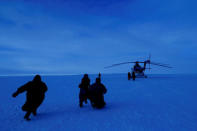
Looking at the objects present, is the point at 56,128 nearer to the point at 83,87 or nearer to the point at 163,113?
the point at 83,87

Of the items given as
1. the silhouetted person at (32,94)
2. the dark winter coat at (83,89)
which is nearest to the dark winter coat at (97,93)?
the dark winter coat at (83,89)

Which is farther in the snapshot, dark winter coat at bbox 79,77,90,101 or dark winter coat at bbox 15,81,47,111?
dark winter coat at bbox 79,77,90,101

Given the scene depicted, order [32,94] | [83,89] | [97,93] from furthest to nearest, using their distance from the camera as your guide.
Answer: [83,89] < [97,93] < [32,94]

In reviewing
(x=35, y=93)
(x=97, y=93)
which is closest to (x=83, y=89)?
(x=97, y=93)

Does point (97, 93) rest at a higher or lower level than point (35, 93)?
lower

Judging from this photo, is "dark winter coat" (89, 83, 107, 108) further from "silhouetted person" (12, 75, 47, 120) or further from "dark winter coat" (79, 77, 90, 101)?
"silhouetted person" (12, 75, 47, 120)

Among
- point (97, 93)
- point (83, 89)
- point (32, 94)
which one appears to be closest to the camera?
point (32, 94)

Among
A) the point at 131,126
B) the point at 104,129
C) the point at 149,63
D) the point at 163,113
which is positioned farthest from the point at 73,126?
the point at 149,63

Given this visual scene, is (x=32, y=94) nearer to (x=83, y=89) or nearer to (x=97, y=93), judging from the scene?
(x=83, y=89)

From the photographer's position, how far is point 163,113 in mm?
5918

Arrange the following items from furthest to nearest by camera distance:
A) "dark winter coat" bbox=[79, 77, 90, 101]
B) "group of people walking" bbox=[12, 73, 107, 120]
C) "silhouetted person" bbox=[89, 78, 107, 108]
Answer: "dark winter coat" bbox=[79, 77, 90, 101], "silhouetted person" bbox=[89, 78, 107, 108], "group of people walking" bbox=[12, 73, 107, 120]

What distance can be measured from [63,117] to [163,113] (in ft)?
12.6

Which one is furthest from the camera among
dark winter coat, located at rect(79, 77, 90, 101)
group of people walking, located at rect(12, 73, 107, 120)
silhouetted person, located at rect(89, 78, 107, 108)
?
dark winter coat, located at rect(79, 77, 90, 101)

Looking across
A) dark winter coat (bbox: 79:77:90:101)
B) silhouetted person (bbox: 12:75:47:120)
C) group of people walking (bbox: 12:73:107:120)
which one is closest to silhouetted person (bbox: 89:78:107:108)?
group of people walking (bbox: 12:73:107:120)
